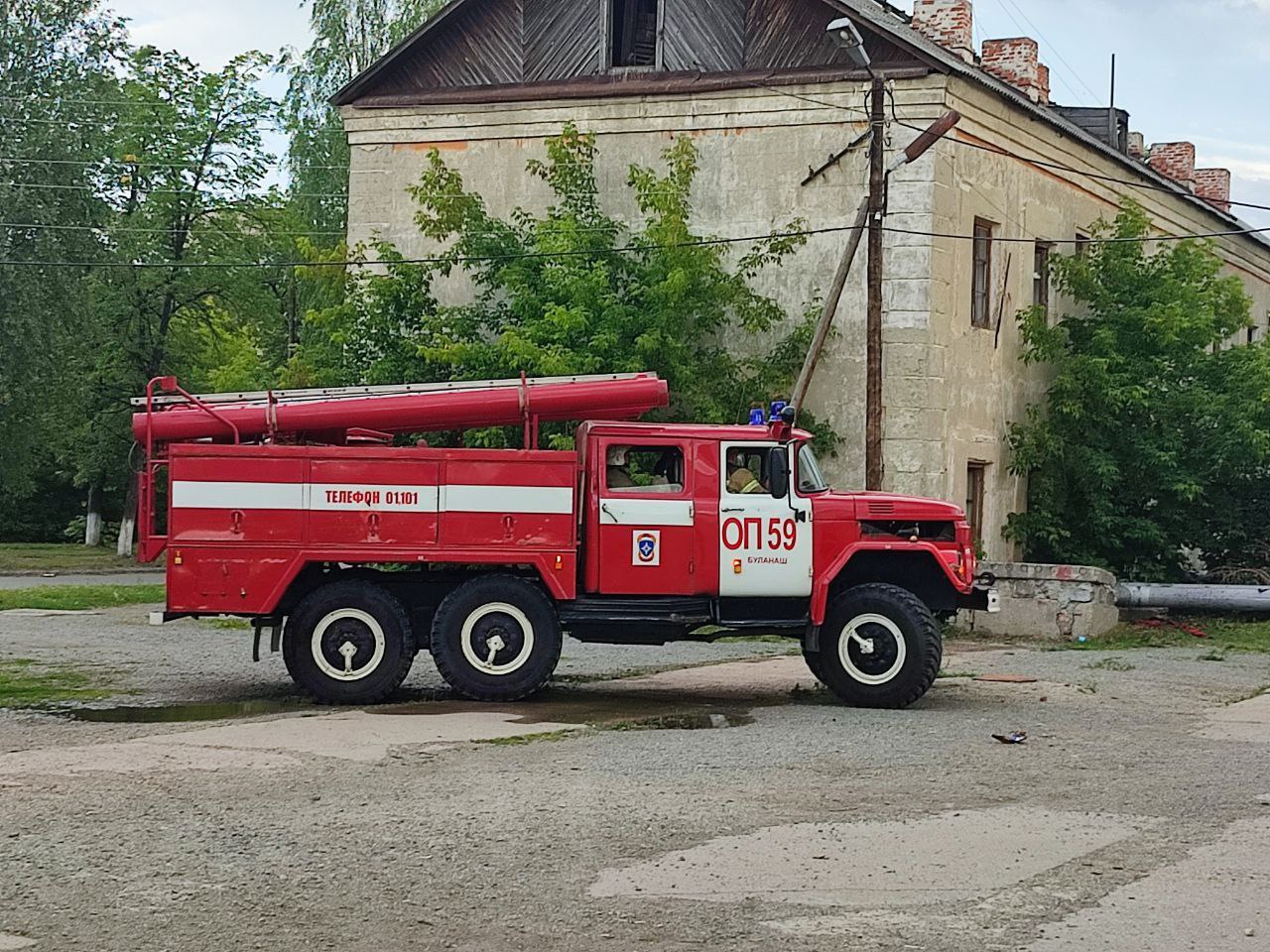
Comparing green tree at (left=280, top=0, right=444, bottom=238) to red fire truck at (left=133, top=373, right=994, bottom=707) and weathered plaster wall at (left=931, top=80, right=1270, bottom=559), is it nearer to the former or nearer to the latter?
weathered plaster wall at (left=931, top=80, right=1270, bottom=559)

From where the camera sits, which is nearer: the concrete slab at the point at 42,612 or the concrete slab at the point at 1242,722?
the concrete slab at the point at 1242,722

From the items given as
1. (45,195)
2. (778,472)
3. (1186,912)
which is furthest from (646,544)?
(45,195)

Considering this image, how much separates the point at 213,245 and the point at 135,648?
26.7 meters

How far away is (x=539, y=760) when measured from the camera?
36.1ft

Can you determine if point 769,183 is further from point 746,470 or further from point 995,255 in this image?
point 746,470

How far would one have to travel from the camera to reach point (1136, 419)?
2655 centimetres

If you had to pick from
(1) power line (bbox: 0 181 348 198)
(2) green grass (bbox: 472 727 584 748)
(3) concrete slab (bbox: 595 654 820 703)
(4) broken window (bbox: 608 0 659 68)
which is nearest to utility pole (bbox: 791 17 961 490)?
(3) concrete slab (bbox: 595 654 820 703)

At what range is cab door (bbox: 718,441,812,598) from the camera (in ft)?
46.4

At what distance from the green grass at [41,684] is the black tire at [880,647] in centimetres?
640

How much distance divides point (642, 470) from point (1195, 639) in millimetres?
10868

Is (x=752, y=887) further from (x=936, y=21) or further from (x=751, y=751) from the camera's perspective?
(x=936, y=21)

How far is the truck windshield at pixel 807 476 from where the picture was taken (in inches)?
565

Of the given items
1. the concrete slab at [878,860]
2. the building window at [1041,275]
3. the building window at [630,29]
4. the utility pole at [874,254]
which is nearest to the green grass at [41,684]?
the concrete slab at [878,860]

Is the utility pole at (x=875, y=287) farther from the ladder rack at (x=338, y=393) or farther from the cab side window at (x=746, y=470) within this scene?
the ladder rack at (x=338, y=393)
